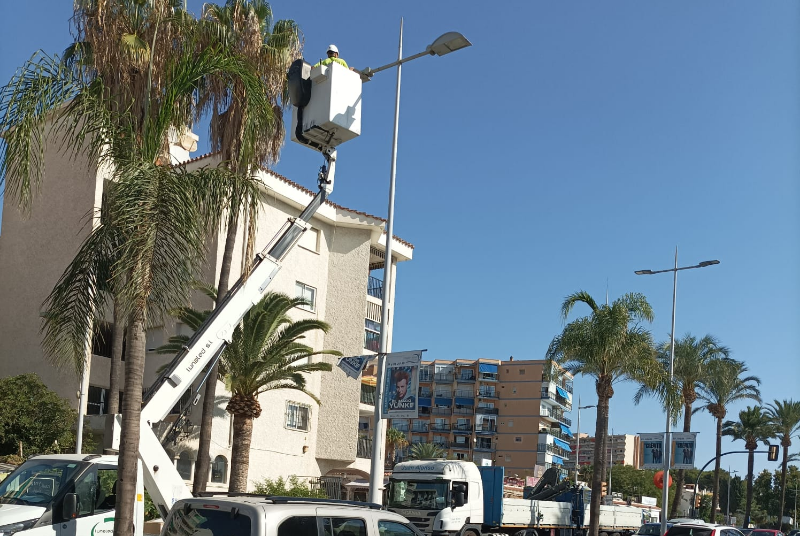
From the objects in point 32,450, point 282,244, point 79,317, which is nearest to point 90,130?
point 79,317

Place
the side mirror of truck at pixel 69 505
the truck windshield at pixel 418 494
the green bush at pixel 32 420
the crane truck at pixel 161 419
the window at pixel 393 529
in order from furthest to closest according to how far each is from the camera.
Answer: the green bush at pixel 32 420, the truck windshield at pixel 418 494, the side mirror of truck at pixel 69 505, the crane truck at pixel 161 419, the window at pixel 393 529

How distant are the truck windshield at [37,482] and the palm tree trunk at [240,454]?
1429cm

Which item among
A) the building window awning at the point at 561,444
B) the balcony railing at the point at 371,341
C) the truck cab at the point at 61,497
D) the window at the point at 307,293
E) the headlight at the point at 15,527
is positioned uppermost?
the window at the point at 307,293

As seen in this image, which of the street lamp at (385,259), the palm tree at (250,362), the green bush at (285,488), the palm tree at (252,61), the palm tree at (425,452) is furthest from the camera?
the palm tree at (425,452)

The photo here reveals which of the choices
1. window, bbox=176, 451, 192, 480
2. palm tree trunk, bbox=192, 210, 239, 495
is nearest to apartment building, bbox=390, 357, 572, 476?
window, bbox=176, 451, 192, 480

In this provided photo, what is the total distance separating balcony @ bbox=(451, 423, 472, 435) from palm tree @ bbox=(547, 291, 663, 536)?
7722 centimetres

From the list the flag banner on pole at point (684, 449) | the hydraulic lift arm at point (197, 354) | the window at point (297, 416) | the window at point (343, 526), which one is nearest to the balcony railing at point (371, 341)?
the window at point (297, 416)

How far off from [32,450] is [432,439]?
84731 mm

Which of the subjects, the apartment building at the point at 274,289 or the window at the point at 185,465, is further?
the apartment building at the point at 274,289

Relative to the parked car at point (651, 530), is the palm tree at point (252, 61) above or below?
above

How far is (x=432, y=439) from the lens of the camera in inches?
4370

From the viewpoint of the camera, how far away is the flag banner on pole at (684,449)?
3506 centimetres

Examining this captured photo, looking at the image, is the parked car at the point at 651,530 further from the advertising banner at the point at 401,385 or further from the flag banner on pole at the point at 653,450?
the advertising banner at the point at 401,385

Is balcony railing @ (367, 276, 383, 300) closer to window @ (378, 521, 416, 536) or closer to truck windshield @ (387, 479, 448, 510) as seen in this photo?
truck windshield @ (387, 479, 448, 510)
